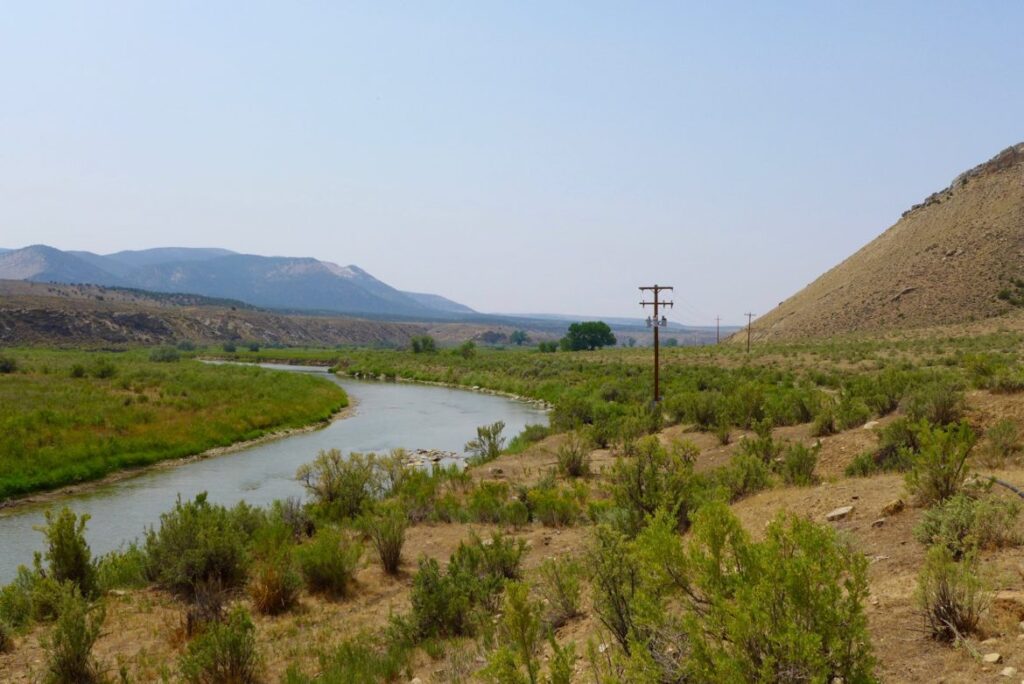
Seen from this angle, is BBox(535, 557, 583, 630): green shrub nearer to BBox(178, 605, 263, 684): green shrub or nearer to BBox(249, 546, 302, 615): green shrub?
BBox(178, 605, 263, 684): green shrub

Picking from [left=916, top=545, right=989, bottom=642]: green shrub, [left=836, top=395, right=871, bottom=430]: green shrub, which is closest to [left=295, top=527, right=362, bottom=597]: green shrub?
[left=916, top=545, right=989, bottom=642]: green shrub

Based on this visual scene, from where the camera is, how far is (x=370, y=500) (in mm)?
15102

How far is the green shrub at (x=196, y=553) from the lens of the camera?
33.2ft

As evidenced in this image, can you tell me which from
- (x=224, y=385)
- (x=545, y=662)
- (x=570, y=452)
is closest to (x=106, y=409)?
(x=224, y=385)

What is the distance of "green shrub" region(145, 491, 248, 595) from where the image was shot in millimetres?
10109

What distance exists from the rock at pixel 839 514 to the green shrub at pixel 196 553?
8790 mm

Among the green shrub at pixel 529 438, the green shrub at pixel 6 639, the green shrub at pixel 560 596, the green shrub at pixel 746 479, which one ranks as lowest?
the green shrub at pixel 529 438

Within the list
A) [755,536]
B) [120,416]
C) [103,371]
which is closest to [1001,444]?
[755,536]

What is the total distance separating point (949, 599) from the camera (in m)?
4.99

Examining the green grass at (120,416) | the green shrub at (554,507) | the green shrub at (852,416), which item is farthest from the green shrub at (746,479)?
the green grass at (120,416)

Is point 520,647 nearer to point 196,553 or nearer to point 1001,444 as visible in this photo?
point 196,553

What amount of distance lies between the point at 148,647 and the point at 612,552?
6166 mm

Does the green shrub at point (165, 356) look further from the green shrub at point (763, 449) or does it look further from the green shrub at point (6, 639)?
the green shrub at point (763, 449)

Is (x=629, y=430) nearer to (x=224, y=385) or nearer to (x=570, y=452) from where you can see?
(x=570, y=452)
